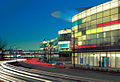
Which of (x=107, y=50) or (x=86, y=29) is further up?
(x=86, y=29)

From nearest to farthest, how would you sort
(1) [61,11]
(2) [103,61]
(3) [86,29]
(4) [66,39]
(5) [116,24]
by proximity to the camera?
(5) [116,24] < (2) [103,61] < (3) [86,29] < (1) [61,11] < (4) [66,39]

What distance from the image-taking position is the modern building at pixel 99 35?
46750mm

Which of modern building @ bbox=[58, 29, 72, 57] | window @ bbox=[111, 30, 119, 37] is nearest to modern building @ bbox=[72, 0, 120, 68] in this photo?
window @ bbox=[111, 30, 119, 37]

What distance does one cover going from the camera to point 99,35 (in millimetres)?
52000

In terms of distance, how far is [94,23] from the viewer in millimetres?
54094

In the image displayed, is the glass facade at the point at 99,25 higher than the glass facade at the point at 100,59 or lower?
higher

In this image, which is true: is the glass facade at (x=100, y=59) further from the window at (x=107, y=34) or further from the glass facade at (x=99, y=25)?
the window at (x=107, y=34)

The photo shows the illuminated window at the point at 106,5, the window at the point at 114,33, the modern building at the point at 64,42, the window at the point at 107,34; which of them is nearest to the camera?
the window at the point at 114,33

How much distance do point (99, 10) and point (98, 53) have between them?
12536 millimetres

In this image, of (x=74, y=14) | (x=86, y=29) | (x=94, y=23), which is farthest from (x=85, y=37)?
(x=74, y=14)

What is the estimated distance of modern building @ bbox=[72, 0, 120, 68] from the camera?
46.8 metres

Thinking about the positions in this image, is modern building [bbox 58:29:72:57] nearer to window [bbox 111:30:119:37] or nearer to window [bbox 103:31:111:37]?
window [bbox 103:31:111:37]

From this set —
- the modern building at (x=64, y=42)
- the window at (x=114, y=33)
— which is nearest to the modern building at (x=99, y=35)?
the window at (x=114, y=33)

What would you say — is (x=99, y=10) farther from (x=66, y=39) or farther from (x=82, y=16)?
(x=66, y=39)
